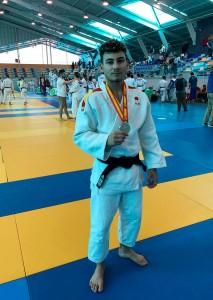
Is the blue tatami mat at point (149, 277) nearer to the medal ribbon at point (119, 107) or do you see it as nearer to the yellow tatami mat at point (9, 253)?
the yellow tatami mat at point (9, 253)

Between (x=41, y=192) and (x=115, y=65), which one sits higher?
(x=115, y=65)

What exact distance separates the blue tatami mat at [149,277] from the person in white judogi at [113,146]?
5.7 inches

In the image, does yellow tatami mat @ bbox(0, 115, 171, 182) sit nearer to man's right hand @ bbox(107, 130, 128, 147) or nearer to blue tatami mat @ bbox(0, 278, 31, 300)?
blue tatami mat @ bbox(0, 278, 31, 300)

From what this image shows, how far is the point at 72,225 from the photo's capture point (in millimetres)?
2818

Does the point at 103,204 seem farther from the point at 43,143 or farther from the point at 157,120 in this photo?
the point at 157,120

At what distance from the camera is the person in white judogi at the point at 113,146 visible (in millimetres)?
1712

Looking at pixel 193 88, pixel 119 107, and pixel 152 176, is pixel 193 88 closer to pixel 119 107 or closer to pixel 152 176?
pixel 152 176

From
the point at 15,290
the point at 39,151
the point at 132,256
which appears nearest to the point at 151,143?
the point at 132,256

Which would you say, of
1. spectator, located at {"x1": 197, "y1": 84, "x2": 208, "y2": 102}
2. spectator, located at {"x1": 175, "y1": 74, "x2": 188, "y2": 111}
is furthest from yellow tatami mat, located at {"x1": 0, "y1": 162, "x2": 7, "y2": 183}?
spectator, located at {"x1": 197, "y1": 84, "x2": 208, "y2": 102}

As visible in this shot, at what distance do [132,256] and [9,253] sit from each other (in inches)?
46.6

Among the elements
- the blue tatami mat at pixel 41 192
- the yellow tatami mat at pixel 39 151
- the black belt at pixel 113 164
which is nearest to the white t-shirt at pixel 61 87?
the yellow tatami mat at pixel 39 151

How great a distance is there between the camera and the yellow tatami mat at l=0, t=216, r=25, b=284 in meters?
2.12

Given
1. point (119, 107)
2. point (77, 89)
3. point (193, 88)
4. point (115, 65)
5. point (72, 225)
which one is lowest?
point (72, 225)

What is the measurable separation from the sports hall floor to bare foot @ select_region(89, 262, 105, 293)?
0.05 meters
